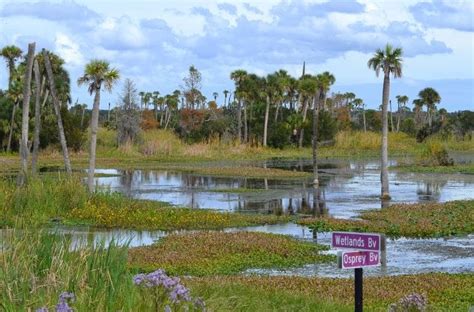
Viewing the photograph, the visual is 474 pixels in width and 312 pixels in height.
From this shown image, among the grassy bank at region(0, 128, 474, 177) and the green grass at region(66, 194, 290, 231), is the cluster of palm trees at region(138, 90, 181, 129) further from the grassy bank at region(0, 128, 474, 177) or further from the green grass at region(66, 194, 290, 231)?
the green grass at region(66, 194, 290, 231)

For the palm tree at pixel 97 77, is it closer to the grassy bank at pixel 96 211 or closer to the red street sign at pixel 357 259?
the grassy bank at pixel 96 211

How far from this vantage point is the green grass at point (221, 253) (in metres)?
18.0

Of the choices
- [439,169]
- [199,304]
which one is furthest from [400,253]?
[439,169]

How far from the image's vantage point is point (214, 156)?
78188 millimetres

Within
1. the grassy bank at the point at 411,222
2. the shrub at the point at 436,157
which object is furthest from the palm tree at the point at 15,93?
the grassy bank at the point at 411,222

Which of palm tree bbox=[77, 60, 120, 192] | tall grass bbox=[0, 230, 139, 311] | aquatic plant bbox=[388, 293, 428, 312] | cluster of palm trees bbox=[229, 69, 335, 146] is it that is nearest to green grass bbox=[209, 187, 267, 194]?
palm tree bbox=[77, 60, 120, 192]

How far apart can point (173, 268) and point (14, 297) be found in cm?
975

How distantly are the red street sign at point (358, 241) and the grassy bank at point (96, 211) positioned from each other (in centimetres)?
1811

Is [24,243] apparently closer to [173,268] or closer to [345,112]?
[173,268]

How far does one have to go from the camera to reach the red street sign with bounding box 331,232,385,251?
7582 mm

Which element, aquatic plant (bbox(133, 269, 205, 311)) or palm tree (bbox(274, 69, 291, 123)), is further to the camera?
palm tree (bbox(274, 69, 291, 123))

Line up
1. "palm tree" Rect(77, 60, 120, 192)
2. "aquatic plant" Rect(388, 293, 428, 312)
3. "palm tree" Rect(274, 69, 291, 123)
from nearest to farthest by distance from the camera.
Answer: "aquatic plant" Rect(388, 293, 428, 312) → "palm tree" Rect(77, 60, 120, 192) → "palm tree" Rect(274, 69, 291, 123)

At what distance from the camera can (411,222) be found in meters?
26.5

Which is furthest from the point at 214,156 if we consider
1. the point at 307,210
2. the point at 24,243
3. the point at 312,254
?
the point at 24,243
